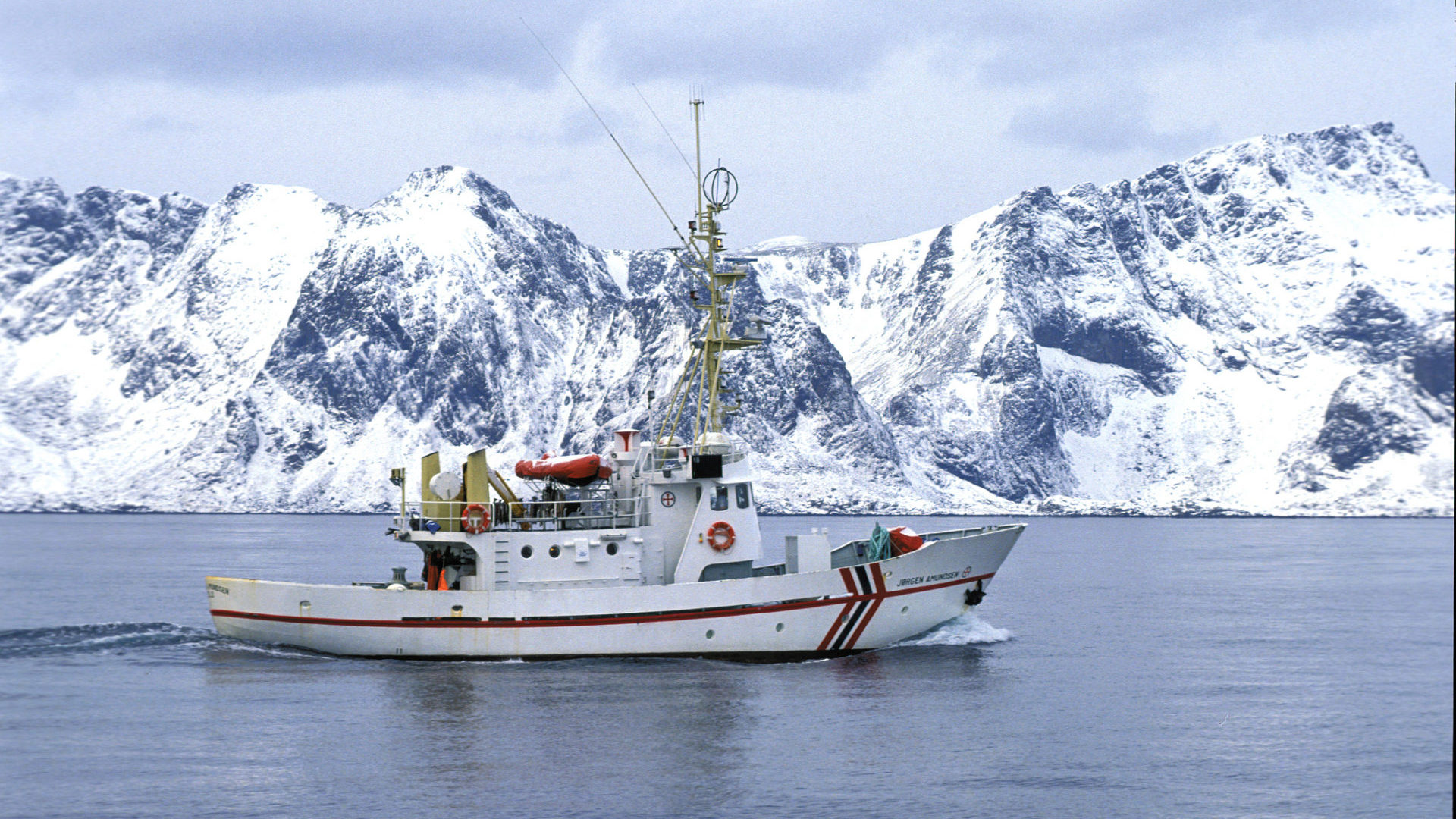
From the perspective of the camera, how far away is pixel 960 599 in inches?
1863

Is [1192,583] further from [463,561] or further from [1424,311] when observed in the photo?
[1424,311]

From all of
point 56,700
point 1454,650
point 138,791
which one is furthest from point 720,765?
point 1454,650

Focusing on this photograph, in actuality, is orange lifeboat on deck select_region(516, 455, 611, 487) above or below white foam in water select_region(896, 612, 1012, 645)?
above

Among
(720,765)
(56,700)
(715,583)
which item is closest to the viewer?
(720,765)

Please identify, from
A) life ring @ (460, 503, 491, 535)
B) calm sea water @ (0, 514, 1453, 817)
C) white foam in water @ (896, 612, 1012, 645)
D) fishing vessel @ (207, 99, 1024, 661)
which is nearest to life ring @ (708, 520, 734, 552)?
fishing vessel @ (207, 99, 1024, 661)

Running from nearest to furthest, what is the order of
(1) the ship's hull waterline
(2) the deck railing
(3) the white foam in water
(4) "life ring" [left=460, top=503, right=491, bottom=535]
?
1. (1) the ship's hull waterline
2. (4) "life ring" [left=460, top=503, right=491, bottom=535]
3. (2) the deck railing
4. (3) the white foam in water

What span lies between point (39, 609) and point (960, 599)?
46.4 meters

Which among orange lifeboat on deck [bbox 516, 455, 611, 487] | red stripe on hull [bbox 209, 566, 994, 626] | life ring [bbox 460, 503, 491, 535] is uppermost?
orange lifeboat on deck [bbox 516, 455, 611, 487]

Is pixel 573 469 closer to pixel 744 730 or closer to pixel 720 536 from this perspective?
pixel 720 536

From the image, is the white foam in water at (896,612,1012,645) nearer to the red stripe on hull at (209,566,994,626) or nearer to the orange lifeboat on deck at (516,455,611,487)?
the red stripe on hull at (209,566,994,626)

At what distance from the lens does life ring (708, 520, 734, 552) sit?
43.8 m

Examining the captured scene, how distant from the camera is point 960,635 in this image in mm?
51156

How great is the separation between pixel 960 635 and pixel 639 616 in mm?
14115

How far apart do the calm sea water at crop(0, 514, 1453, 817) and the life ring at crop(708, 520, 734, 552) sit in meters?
3.68
